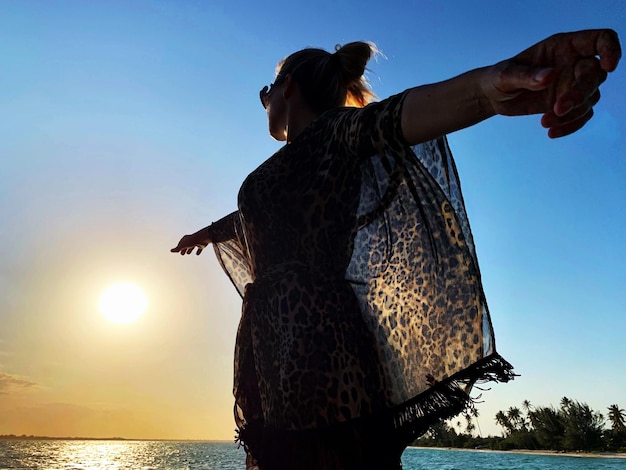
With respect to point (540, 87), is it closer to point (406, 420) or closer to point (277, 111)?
point (406, 420)

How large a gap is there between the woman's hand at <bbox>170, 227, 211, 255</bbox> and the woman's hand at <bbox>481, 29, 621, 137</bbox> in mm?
2277

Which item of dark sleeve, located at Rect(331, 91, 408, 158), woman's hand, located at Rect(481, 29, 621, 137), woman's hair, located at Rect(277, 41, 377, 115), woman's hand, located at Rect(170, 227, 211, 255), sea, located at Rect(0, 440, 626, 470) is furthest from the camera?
sea, located at Rect(0, 440, 626, 470)

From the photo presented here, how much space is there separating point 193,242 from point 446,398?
202 cm

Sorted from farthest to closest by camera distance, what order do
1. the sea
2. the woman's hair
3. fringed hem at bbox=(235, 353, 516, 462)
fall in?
the sea
the woman's hair
fringed hem at bbox=(235, 353, 516, 462)

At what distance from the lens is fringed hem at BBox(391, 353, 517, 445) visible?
159 centimetres

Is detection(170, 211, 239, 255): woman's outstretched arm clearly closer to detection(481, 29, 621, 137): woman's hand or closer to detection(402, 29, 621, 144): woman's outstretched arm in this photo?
detection(402, 29, 621, 144): woman's outstretched arm

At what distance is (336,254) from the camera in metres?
1.79

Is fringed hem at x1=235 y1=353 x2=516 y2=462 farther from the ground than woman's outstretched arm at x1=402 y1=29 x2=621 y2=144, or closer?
closer

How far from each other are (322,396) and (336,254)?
49 centimetres

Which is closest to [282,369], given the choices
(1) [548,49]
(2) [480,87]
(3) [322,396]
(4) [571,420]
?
(3) [322,396]

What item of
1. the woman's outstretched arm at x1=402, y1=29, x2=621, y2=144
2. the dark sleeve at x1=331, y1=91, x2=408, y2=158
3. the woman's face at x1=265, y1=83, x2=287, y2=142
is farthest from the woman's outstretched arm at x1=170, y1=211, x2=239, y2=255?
the woman's outstretched arm at x1=402, y1=29, x2=621, y2=144

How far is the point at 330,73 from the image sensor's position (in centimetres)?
225

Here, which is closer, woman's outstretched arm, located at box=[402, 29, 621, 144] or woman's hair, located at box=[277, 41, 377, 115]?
woman's outstretched arm, located at box=[402, 29, 621, 144]

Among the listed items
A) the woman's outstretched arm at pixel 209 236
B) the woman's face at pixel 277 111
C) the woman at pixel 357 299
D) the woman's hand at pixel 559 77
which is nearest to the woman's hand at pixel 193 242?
the woman's outstretched arm at pixel 209 236
